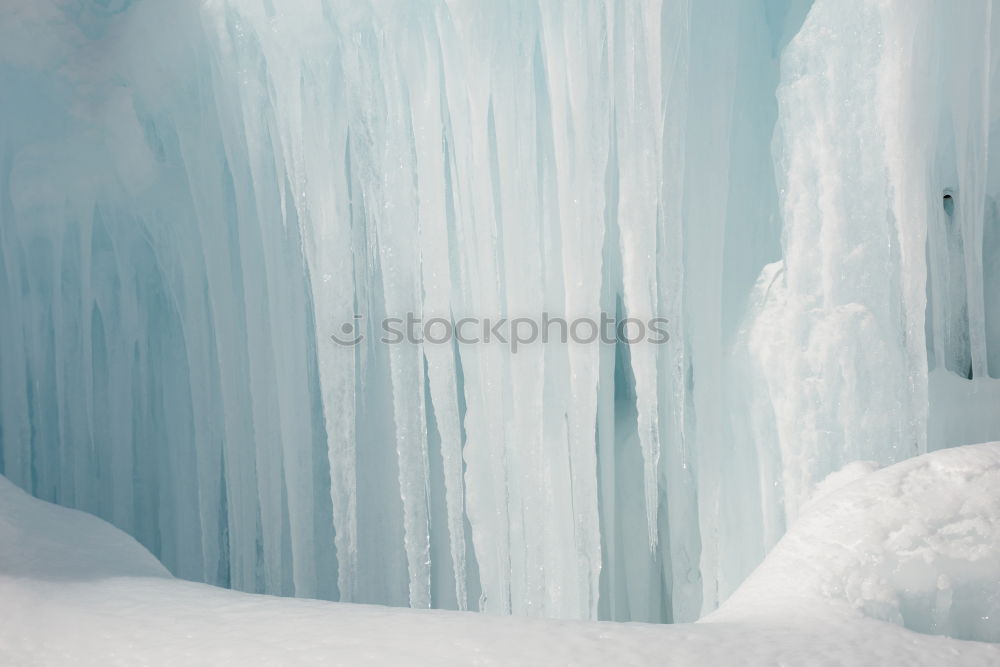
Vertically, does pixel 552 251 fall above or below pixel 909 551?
above

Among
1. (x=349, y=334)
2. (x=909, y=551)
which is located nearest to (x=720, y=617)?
(x=909, y=551)

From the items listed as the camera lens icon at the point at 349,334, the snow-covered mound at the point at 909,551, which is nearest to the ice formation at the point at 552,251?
the camera lens icon at the point at 349,334

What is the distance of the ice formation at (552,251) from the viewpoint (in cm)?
278

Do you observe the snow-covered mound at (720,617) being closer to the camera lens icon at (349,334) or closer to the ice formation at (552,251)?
the ice formation at (552,251)

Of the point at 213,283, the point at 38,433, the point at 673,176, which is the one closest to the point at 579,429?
the point at 673,176

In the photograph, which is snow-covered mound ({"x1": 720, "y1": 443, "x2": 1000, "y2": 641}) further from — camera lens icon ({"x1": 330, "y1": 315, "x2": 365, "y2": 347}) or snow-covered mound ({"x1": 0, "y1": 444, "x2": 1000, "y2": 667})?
camera lens icon ({"x1": 330, "y1": 315, "x2": 365, "y2": 347})

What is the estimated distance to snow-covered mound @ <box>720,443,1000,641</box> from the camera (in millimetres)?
1843

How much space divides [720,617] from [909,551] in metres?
0.42

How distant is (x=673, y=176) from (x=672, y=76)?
31cm

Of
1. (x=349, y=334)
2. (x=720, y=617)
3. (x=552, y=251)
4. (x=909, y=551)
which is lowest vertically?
(x=720, y=617)

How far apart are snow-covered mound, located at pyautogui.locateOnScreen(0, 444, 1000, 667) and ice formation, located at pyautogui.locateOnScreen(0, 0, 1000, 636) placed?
2.43 feet

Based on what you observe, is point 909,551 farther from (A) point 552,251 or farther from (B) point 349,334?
(B) point 349,334

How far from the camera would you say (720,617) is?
1.94 metres

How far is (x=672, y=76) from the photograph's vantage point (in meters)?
2.85
